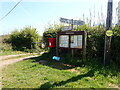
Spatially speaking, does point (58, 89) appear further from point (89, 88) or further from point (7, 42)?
point (7, 42)

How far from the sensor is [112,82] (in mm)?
3629

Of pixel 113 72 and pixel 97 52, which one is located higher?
pixel 97 52

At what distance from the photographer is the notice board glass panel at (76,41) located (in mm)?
6139

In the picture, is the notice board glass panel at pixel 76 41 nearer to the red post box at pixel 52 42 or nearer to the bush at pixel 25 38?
the red post box at pixel 52 42

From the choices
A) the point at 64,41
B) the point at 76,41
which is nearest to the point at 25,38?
the point at 64,41

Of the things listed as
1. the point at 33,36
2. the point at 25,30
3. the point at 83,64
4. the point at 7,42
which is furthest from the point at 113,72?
the point at 7,42

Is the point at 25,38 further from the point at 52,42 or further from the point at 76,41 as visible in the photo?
the point at 76,41

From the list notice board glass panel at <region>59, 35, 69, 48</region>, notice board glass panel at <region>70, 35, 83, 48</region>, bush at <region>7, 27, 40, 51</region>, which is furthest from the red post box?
bush at <region>7, 27, 40, 51</region>

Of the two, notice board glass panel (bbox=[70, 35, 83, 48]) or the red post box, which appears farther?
the red post box

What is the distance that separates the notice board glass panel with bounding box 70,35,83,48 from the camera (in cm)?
614

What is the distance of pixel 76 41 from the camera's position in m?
6.35

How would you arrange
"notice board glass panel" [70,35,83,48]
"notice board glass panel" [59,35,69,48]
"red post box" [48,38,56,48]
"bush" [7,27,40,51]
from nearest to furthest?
"notice board glass panel" [70,35,83,48], "notice board glass panel" [59,35,69,48], "red post box" [48,38,56,48], "bush" [7,27,40,51]

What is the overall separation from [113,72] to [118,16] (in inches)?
173

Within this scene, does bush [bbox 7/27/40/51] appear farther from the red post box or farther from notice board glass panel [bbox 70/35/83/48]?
notice board glass panel [bbox 70/35/83/48]
